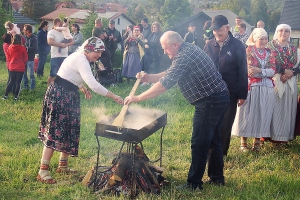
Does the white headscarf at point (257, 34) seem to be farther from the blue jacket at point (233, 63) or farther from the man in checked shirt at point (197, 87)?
the man in checked shirt at point (197, 87)

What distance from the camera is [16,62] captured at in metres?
9.65

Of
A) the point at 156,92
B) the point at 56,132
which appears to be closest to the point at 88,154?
the point at 56,132

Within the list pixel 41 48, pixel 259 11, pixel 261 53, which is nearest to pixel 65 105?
pixel 261 53

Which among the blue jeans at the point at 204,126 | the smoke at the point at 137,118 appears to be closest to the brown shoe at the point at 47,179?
the smoke at the point at 137,118

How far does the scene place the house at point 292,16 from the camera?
87.0ft

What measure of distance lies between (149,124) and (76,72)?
1.13 metres

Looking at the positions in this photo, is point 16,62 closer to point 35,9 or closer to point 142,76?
point 142,76

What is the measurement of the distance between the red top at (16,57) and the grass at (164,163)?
157 cm

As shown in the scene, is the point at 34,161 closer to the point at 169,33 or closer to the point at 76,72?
the point at 76,72

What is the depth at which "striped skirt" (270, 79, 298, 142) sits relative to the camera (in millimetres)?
6312

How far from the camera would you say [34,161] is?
539cm

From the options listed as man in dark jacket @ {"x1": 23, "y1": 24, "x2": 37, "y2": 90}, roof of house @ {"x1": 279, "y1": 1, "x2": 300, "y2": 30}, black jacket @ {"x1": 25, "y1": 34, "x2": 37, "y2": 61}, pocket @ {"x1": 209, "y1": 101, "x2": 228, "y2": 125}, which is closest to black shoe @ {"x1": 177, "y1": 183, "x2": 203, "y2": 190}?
pocket @ {"x1": 209, "y1": 101, "x2": 228, "y2": 125}

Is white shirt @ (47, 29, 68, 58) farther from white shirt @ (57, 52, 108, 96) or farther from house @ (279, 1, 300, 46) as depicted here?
house @ (279, 1, 300, 46)

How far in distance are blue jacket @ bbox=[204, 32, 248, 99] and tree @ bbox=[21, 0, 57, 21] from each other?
159 ft
